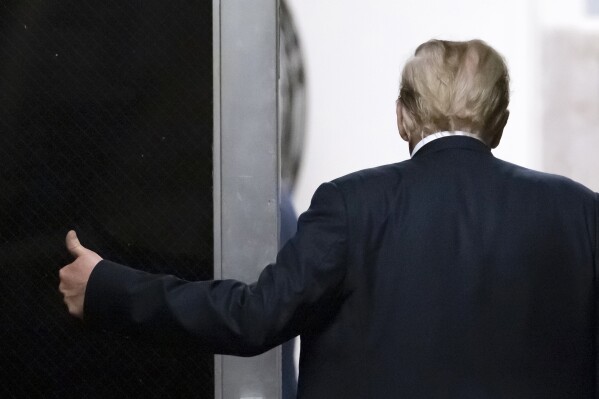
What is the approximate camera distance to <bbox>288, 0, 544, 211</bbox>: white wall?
212 cm

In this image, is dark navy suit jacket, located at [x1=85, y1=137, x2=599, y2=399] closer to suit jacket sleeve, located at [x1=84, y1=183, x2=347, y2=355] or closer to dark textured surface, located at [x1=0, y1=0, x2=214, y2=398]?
suit jacket sleeve, located at [x1=84, y1=183, x2=347, y2=355]

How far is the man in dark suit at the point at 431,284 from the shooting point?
4.16 feet

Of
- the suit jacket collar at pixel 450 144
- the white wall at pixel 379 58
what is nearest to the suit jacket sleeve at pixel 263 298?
the suit jacket collar at pixel 450 144

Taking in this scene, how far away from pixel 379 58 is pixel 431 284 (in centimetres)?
98

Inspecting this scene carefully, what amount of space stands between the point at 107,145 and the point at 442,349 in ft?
2.66

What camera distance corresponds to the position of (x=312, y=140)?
223 centimetres

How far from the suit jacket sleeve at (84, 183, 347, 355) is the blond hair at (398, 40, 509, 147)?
19cm

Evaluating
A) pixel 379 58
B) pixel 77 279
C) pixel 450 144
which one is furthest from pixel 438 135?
pixel 379 58

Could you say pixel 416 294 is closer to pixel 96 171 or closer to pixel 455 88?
pixel 455 88

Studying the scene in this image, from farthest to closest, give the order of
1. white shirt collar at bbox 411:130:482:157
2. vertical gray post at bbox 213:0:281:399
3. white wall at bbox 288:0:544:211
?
white wall at bbox 288:0:544:211 < vertical gray post at bbox 213:0:281:399 < white shirt collar at bbox 411:130:482:157

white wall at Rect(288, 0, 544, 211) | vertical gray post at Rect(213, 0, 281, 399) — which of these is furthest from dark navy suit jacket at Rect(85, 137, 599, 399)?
white wall at Rect(288, 0, 544, 211)

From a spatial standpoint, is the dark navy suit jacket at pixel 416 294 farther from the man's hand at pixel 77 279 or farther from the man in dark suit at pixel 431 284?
the man's hand at pixel 77 279

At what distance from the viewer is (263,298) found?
4.12 feet

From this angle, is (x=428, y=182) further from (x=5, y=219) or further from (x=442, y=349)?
(x=5, y=219)
